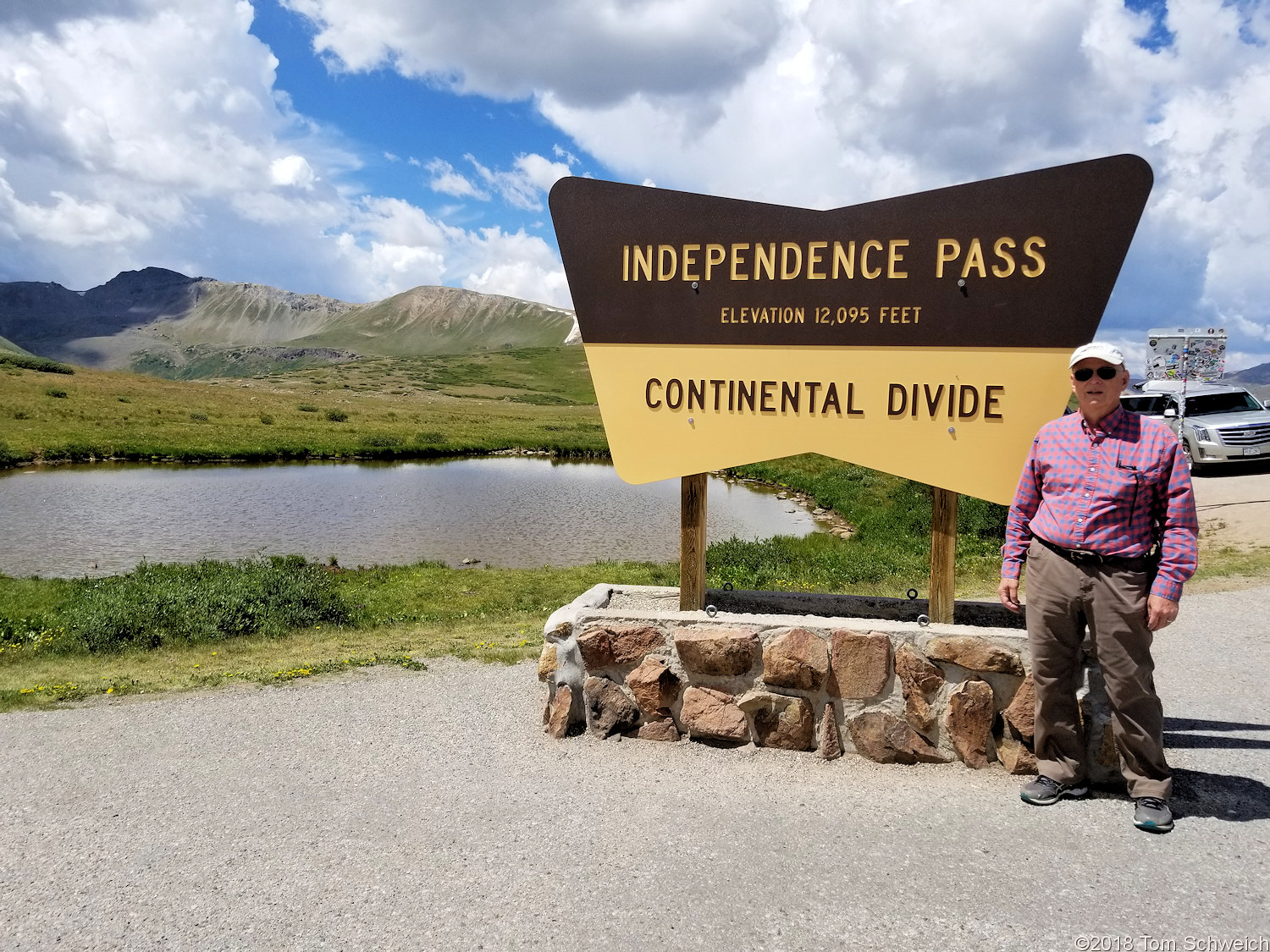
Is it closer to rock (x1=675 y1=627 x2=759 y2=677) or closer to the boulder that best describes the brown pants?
rock (x1=675 y1=627 x2=759 y2=677)

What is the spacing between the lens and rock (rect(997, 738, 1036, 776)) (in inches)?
197

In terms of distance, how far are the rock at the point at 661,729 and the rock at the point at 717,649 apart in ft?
1.44

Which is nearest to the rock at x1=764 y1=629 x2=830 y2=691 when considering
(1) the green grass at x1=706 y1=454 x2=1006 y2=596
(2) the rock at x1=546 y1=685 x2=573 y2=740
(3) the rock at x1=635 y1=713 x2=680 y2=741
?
(3) the rock at x1=635 y1=713 x2=680 y2=741

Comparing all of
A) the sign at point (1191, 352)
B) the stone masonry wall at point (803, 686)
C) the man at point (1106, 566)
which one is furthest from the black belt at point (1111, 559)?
the sign at point (1191, 352)

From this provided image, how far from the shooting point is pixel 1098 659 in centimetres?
455

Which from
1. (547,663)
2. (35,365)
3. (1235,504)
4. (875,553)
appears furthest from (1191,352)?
(35,365)

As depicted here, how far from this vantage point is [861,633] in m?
5.27

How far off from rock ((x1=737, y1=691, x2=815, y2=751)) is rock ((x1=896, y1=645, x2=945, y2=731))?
2.17 feet

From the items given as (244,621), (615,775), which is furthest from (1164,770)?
(244,621)

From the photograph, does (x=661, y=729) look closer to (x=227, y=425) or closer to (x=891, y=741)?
(x=891, y=741)

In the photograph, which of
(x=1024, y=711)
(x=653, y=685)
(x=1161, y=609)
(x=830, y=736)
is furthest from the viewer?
(x=653, y=685)

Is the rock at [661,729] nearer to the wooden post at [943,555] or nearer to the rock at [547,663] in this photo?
the rock at [547,663]

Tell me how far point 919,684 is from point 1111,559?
146 cm

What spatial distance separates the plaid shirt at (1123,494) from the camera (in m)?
4.21
